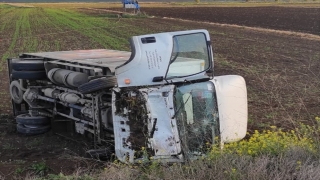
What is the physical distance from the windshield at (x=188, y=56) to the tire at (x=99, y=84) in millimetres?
763

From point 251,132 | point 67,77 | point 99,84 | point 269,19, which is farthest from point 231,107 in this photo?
point 269,19

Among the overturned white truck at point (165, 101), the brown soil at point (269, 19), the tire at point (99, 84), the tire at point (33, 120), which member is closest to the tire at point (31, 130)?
the tire at point (33, 120)

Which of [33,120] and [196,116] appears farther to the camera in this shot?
[33,120]

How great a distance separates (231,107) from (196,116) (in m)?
0.62

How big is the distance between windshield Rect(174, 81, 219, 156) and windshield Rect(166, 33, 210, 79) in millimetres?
300

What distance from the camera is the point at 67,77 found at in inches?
322

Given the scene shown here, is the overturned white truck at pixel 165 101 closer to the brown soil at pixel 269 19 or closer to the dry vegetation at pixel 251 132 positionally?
the dry vegetation at pixel 251 132

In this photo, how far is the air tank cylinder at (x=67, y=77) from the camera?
7.91 meters

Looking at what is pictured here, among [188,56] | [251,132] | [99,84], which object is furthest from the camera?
[251,132]

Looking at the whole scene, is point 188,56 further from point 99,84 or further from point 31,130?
point 31,130

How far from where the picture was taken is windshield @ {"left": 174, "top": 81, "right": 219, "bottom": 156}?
20.6 ft

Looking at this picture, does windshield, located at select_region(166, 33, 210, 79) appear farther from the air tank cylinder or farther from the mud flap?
the air tank cylinder

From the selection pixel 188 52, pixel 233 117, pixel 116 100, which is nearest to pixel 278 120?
pixel 233 117

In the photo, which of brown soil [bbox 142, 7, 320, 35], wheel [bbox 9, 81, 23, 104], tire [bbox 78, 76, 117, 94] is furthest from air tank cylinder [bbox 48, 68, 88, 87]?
brown soil [bbox 142, 7, 320, 35]
